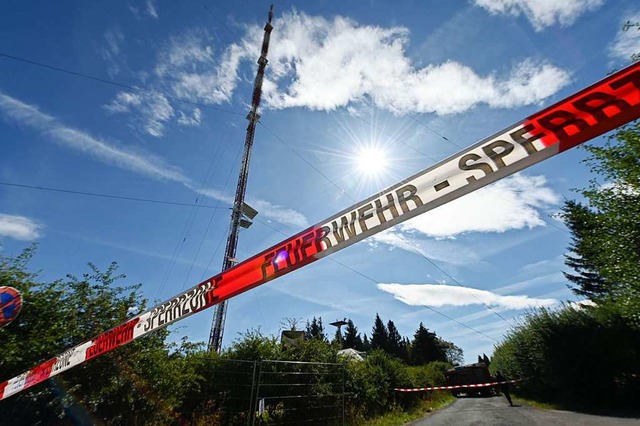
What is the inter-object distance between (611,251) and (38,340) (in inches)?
753

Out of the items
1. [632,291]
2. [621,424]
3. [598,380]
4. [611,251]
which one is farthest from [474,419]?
[611,251]

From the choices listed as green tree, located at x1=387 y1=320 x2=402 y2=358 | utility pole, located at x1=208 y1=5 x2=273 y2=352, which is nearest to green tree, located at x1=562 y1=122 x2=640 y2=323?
utility pole, located at x1=208 y1=5 x2=273 y2=352

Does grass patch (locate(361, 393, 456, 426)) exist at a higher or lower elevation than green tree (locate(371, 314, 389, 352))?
lower

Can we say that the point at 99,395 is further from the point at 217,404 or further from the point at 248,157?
the point at 248,157

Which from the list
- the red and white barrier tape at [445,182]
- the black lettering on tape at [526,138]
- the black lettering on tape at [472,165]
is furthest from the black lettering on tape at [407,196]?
the black lettering on tape at [526,138]

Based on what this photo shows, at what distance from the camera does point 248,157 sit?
2597 cm

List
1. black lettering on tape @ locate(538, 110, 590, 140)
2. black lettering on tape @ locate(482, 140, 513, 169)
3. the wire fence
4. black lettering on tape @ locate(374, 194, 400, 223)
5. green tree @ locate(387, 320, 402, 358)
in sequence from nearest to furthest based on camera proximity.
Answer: black lettering on tape @ locate(538, 110, 590, 140) < black lettering on tape @ locate(482, 140, 513, 169) < black lettering on tape @ locate(374, 194, 400, 223) < the wire fence < green tree @ locate(387, 320, 402, 358)

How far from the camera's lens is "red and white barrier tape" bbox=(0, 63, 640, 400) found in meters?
2.40

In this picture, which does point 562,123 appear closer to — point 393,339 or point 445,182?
point 445,182

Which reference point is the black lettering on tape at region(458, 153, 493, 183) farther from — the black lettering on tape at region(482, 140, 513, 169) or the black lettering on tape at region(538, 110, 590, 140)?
the black lettering on tape at region(538, 110, 590, 140)

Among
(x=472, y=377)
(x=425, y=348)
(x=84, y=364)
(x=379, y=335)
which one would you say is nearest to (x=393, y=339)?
(x=379, y=335)

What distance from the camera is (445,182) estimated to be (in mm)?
3023

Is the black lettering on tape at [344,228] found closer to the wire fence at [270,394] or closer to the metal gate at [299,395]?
the wire fence at [270,394]

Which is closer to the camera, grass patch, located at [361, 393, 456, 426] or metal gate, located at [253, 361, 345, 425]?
metal gate, located at [253, 361, 345, 425]
